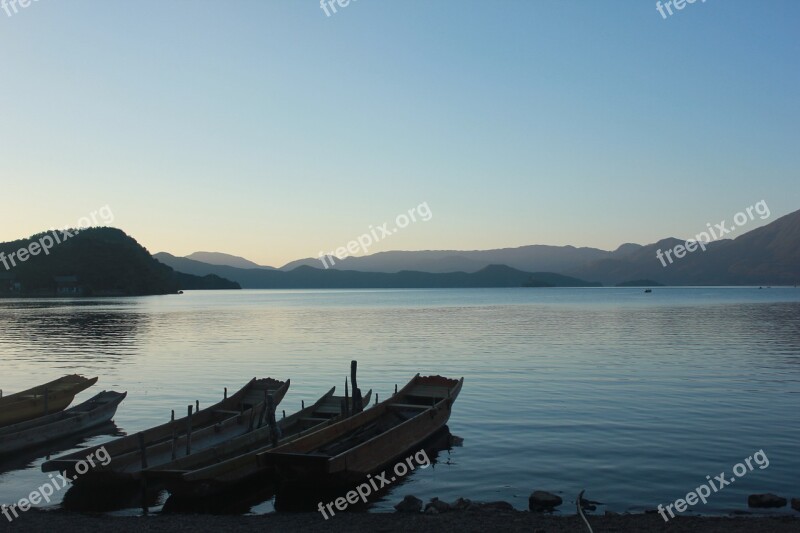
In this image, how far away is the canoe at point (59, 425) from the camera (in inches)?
922

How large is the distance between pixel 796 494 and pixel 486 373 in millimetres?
26436

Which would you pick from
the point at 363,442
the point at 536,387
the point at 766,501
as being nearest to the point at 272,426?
the point at 363,442

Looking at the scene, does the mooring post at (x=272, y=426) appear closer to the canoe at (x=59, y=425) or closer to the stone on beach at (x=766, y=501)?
the canoe at (x=59, y=425)

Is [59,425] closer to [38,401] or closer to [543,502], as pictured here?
[38,401]

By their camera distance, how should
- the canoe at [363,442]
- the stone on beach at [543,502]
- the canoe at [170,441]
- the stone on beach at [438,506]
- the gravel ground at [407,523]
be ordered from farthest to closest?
the canoe at [170,441], the canoe at [363,442], the stone on beach at [543,502], the stone on beach at [438,506], the gravel ground at [407,523]

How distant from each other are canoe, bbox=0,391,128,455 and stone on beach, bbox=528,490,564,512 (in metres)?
18.3

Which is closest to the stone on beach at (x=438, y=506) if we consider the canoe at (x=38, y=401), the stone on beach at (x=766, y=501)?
the stone on beach at (x=766, y=501)

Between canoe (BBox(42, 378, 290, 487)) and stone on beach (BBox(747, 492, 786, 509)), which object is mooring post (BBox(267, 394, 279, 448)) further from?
stone on beach (BBox(747, 492, 786, 509))

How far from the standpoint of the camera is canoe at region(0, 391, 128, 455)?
23.4 meters

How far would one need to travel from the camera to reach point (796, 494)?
18547 millimetres

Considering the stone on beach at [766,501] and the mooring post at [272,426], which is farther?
the mooring post at [272,426]

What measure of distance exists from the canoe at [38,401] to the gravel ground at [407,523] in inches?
519

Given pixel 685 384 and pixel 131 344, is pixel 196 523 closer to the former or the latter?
pixel 685 384

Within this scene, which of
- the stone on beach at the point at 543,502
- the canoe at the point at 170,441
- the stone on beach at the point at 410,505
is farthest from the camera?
the canoe at the point at 170,441
